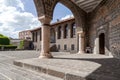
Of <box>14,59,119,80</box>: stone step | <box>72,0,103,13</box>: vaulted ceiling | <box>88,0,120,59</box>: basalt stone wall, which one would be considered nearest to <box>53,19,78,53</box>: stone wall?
<box>88,0,120,59</box>: basalt stone wall

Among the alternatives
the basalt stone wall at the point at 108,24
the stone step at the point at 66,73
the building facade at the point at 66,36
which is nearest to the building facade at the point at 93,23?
the basalt stone wall at the point at 108,24

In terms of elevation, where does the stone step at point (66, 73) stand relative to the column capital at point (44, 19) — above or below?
below

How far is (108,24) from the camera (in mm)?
10117

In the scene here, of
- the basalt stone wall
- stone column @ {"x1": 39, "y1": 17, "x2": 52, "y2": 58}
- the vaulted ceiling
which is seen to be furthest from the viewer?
the vaulted ceiling

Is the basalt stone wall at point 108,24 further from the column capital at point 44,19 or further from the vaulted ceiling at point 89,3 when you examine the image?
the column capital at point 44,19

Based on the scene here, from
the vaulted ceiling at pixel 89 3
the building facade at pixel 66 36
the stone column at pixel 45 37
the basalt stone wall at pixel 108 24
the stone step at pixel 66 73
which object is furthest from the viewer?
the building facade at pixel 66 36

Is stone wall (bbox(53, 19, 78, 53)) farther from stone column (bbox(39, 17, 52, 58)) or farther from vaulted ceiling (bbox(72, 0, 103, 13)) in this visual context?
stone column (bbox(39, 17, 52, 58))

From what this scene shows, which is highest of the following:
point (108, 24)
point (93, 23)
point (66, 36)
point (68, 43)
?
point (93, 23)

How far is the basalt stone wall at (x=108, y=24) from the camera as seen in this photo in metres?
8.43

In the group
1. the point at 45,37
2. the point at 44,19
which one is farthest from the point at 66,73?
the point at 44,19

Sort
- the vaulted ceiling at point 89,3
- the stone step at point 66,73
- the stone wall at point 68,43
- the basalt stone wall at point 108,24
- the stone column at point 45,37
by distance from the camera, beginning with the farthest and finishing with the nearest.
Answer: the stone wall at point 68,43 < the vaulted ceiling at point 89,3 < the basalt stone wall at point 108,24 < the stone column at point 45,37 < the stone step at point 66,73

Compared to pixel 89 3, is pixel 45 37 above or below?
below

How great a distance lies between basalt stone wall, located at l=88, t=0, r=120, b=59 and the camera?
8.43 metres

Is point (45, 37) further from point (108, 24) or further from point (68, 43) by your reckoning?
point (68, 43)
